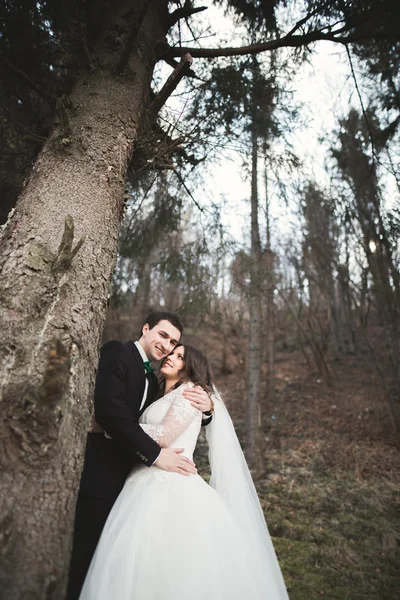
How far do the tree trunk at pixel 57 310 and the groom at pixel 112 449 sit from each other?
22.8 inches

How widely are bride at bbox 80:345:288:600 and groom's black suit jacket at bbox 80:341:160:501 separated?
4.3 inches

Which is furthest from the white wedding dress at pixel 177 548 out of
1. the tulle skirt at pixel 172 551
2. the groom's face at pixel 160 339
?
the groom's face at pixel 160 339

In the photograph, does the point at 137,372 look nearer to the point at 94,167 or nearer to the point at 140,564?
the point at 140,564

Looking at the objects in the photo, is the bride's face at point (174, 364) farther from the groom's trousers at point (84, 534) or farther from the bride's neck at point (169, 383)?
the groom's trousers at point (84, 534)

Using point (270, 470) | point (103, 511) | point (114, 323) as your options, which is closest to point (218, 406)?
point (103, 511)

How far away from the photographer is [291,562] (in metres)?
3.83

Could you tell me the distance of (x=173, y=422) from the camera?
2.31 m

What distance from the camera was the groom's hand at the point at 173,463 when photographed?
2027 mm

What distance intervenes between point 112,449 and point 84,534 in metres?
0.47

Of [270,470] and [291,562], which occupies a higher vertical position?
[270,470]

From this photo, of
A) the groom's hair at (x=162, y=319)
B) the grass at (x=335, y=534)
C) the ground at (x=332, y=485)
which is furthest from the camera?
the ground at (x=332, y=485)

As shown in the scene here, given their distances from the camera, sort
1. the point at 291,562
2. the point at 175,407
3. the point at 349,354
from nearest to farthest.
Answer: the point at 175,407 → the point at 291,562 → the point at 349,354

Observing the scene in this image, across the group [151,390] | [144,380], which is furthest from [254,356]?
[144,380]

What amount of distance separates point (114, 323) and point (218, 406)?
8.30 meters
